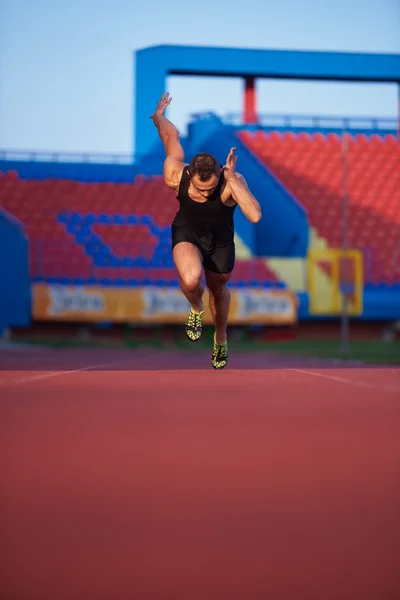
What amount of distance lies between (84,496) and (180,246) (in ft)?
16.3

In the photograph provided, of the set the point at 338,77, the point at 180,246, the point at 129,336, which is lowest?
the point at 129,336

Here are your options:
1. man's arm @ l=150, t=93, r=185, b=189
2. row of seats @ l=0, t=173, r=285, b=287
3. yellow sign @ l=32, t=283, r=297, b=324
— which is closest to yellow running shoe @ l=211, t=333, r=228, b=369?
man's arm @ l=150, t=93, r=185, b=189

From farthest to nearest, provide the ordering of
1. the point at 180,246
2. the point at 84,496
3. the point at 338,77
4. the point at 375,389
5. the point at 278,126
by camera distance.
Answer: the point at 338,77 → the point at 278,126 → the point at 180,246 → the point at 375,389 → the point at 84,496

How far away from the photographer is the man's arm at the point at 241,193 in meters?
6.82

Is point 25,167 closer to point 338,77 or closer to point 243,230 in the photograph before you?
point 243,230

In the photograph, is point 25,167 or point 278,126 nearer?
point 25,167

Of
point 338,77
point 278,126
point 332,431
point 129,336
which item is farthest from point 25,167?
point 332,431

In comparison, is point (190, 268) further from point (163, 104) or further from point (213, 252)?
point (163, 104)

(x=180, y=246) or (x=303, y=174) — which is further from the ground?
(x=303, y=174)

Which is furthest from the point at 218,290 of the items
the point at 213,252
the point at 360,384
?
the point at 360,384

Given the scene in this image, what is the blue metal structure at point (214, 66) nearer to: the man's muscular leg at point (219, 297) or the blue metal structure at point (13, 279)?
the blue metal structure at point (13, 279)

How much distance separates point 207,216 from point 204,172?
0.49m

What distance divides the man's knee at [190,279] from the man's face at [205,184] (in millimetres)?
605

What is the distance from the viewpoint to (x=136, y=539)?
2.09 meters
